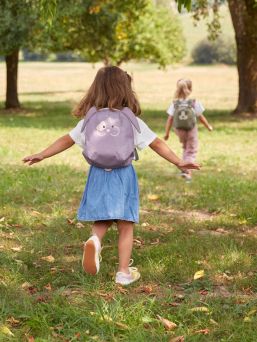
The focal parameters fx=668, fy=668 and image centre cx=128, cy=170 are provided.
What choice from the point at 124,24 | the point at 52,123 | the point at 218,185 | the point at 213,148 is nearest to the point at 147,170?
the point at 218,185

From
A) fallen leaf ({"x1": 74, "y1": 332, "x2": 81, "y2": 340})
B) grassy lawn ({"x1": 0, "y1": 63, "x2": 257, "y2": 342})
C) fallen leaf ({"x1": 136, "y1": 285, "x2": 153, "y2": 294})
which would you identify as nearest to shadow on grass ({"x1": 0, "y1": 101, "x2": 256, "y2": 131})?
grassy lawn ({"x1": 0, "y1": 63, "x2": 257, "y2": 342})

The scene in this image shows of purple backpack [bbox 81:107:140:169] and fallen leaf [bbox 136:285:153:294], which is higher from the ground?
purple backpack [bbox 81:107:140:169]

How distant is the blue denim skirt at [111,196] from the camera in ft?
17.0

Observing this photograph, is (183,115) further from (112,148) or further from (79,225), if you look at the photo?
(112,148)

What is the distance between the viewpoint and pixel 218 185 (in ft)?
32.1

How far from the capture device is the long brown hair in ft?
16.9

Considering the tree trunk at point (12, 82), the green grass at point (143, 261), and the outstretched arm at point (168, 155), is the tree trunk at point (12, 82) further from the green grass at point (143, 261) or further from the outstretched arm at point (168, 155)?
the outstretched arm at point (168, 155)

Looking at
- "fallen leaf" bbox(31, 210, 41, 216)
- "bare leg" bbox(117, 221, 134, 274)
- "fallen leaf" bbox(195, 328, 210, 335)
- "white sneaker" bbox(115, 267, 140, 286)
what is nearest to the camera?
"fallen leaf" bbox(195, 328, 210, 335)

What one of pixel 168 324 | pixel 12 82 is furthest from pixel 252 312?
pixel 12 82

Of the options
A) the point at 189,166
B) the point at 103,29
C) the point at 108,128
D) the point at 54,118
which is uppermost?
the point at 108,128

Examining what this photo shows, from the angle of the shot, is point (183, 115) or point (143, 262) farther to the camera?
point (183, 115)

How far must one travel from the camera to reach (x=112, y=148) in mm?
5066

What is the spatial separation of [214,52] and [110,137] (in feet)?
368

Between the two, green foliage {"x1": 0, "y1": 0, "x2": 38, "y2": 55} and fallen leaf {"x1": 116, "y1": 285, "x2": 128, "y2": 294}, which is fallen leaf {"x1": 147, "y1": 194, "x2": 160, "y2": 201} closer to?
fallen leaf {"x1": 116, "y1": 285, "x2": 128, "y2": 294}
